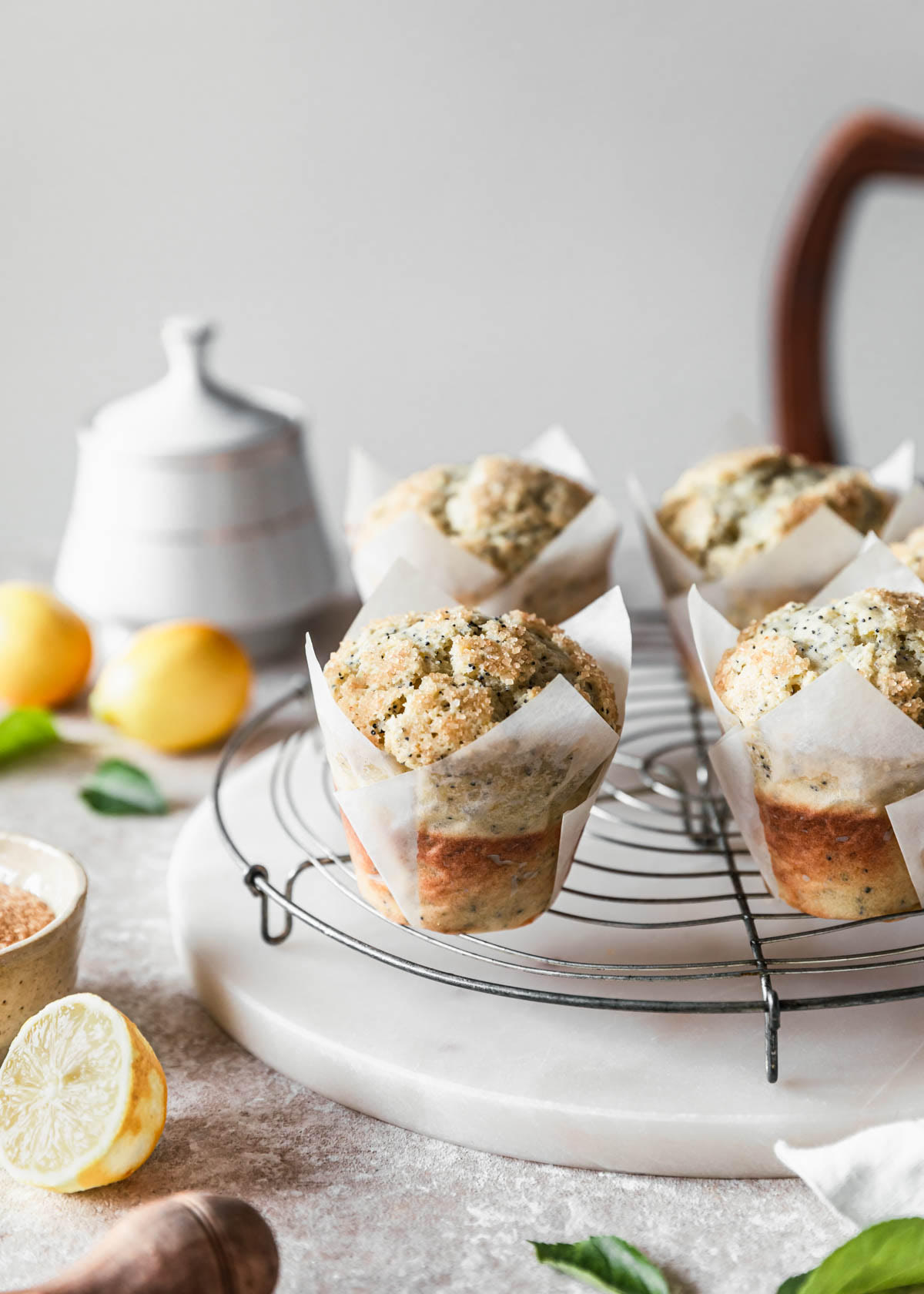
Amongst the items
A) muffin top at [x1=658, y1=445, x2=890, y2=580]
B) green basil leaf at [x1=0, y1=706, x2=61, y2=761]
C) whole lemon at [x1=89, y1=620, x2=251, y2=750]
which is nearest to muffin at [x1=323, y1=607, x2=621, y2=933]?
muffin top at [x1=658, y1=445, x2=890, y2=580]

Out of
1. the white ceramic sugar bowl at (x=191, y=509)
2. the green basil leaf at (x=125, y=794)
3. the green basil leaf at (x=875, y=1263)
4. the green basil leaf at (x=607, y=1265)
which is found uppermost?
the white ceramic sugar bowl at (x=191, y=509)

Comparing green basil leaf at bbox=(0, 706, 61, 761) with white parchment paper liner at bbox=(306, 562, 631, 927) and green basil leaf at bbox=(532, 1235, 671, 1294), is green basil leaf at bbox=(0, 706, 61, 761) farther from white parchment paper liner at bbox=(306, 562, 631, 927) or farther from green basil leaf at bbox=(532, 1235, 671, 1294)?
green basil leaf at bbox=(532, 1235, 671, 1294)

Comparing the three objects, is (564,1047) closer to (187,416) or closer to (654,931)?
(654,931)

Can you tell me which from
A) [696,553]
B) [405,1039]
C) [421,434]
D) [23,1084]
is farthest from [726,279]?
[23,1084]

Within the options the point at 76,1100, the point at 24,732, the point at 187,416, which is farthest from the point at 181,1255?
the point at 187,416

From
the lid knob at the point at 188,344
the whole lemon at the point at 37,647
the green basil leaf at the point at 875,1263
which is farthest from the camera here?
the lid knob at the point at 188,344

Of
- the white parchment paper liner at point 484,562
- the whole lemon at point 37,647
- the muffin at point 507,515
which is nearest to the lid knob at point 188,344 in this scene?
the whole lemon at point 37,647

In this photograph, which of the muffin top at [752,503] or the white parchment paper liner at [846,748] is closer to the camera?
the white parchment paper liner at [846,748]

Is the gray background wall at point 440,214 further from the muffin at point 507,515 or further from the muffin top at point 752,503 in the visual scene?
the muffin top at point 752,503
